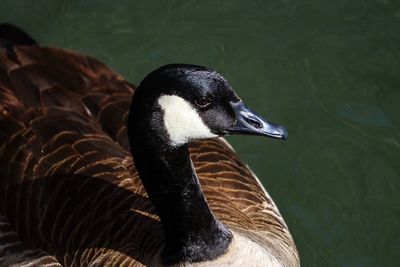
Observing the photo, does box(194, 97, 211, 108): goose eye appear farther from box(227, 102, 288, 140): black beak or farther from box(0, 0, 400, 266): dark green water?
box(0, 0, 400, 266): dark green water

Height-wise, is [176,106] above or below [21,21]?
above

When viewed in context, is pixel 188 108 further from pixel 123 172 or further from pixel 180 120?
pixel 123 172

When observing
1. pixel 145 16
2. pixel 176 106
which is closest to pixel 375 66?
pixel 145 16

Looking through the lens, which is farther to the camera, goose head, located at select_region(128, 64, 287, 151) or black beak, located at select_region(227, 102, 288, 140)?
black beak, located at select_region(227, 102, 288, 140)

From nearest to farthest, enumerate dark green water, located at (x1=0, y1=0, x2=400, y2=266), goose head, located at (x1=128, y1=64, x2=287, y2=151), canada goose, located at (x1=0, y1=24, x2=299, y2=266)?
goose head, located at (x1=128, y1=64, x2=287, y2=151), canada goose, located at (x1=0, y1=24, x2=299, y2=266), dark green water, located at (x1=0, y1=0, x2=400, y2=266)

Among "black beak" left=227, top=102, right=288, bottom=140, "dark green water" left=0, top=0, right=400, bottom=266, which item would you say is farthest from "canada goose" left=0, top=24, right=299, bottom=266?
"dark green water" left=0, top=0, right=400, bottom=266

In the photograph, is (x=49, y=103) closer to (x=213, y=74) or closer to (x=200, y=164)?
(x=200, y=164)

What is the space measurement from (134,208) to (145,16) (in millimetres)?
3109

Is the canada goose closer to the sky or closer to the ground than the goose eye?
closer to the ground

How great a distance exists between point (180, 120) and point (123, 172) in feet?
4.23

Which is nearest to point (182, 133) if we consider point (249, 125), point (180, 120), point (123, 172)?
point (180, 120)

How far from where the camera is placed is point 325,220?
6.16m

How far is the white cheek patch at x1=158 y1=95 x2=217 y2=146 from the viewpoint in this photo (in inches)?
155

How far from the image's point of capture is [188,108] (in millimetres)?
3971
